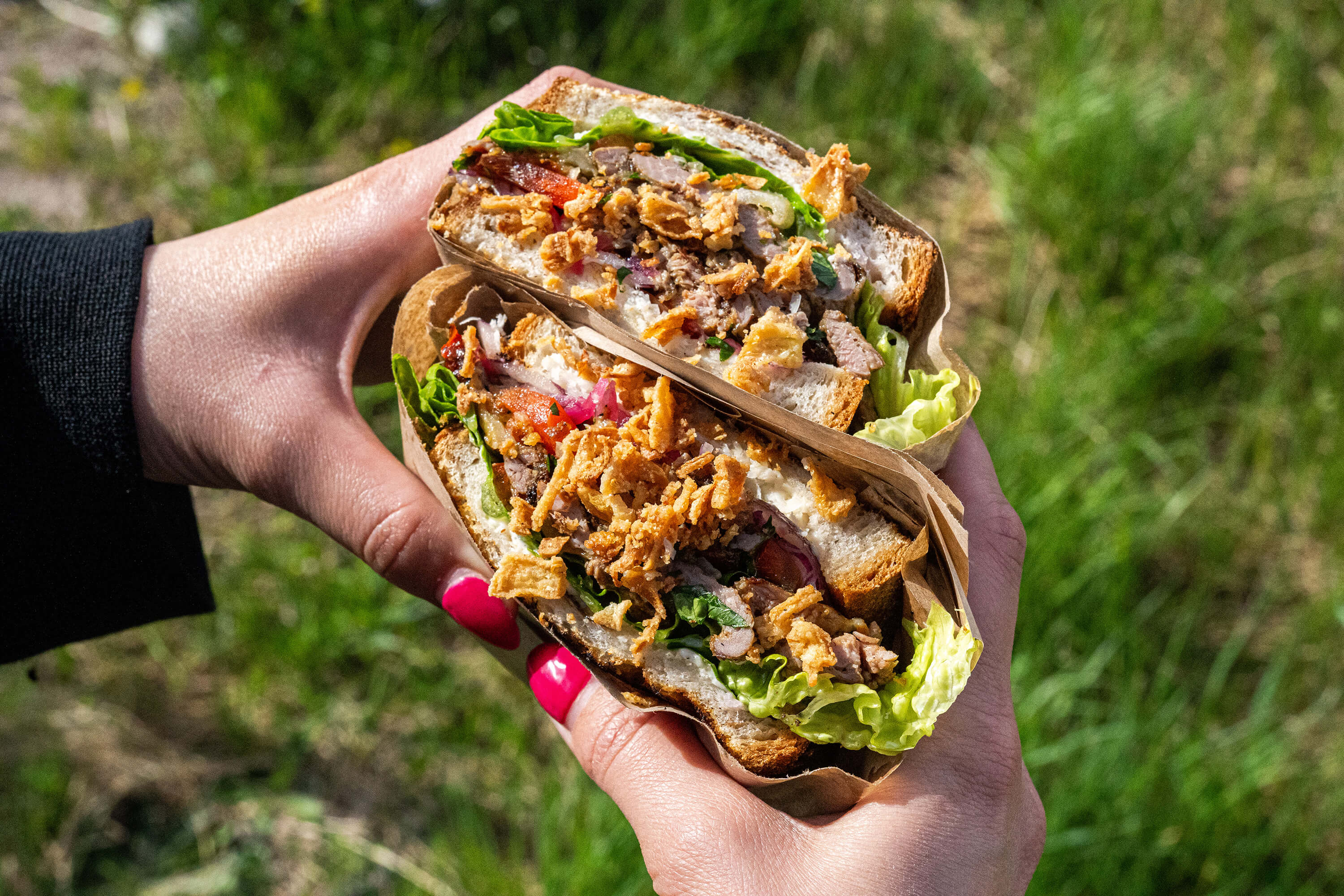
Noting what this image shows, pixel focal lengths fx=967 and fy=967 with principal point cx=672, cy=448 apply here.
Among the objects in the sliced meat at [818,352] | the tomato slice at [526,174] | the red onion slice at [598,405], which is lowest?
the red onion slice at [598,405]

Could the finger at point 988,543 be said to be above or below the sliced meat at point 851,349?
below

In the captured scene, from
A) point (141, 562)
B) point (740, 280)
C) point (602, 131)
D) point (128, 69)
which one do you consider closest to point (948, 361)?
point (740, 280)

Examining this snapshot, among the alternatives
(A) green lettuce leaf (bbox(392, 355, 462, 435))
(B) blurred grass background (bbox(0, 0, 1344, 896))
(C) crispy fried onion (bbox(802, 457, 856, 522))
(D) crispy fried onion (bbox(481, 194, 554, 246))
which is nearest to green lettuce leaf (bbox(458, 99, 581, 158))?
(D) crispy fried onion (bbox(481, 194, 554, 246))

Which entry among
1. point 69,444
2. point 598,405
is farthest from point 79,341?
point 598,405

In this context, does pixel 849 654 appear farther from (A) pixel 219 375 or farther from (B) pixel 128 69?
(B) pixel 128 69

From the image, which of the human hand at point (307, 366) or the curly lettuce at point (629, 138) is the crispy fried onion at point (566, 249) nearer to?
the curly lettuce at point (629, 138)

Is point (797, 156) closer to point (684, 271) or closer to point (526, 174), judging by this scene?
point (684, 271)

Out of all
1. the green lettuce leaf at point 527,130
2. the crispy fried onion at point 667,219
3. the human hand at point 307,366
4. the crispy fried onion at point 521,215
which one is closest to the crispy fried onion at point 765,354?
the crispy fried onion at point 667,219
